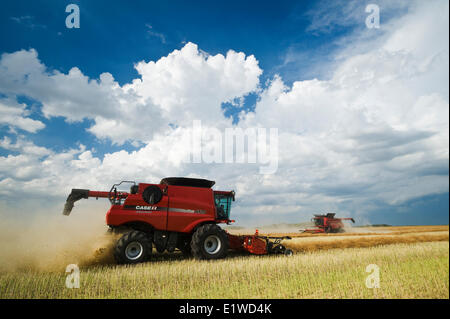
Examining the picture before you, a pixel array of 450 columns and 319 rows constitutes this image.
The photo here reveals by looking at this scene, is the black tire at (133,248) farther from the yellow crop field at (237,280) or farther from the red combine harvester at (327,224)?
the red combine harvester at (327,224)

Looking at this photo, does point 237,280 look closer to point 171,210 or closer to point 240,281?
point 240,281

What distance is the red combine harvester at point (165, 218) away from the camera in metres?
10.0

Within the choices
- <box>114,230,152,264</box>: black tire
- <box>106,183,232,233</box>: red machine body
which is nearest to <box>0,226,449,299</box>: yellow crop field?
<box>114,230,152,264</box>: black tire

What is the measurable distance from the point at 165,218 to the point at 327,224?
24.7 meters

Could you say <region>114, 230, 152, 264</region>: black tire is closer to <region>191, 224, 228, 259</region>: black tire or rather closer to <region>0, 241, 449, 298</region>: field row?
<region>0, 241, 449, 298</region>: field row

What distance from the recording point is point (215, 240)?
37.0 feet

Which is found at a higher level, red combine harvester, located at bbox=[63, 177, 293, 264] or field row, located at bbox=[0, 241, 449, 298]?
red combine harvester, located at bbox=[63, 177, 293, 264]

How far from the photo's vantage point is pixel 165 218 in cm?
1084

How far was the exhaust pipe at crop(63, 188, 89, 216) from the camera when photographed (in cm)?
1068

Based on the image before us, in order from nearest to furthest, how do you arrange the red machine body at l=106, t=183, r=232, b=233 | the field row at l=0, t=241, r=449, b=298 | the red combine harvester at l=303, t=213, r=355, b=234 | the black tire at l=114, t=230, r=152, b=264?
the field row at l=0, t=241, r=449, b=298 → the black tire at l=114, t=230, r=152, b=264 → the red machine body at l=106, t=183, r=232, b=233 → the red combine harvester at l=303, t=213, r=355, b=234

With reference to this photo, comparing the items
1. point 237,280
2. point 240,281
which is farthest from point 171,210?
point 240,281
